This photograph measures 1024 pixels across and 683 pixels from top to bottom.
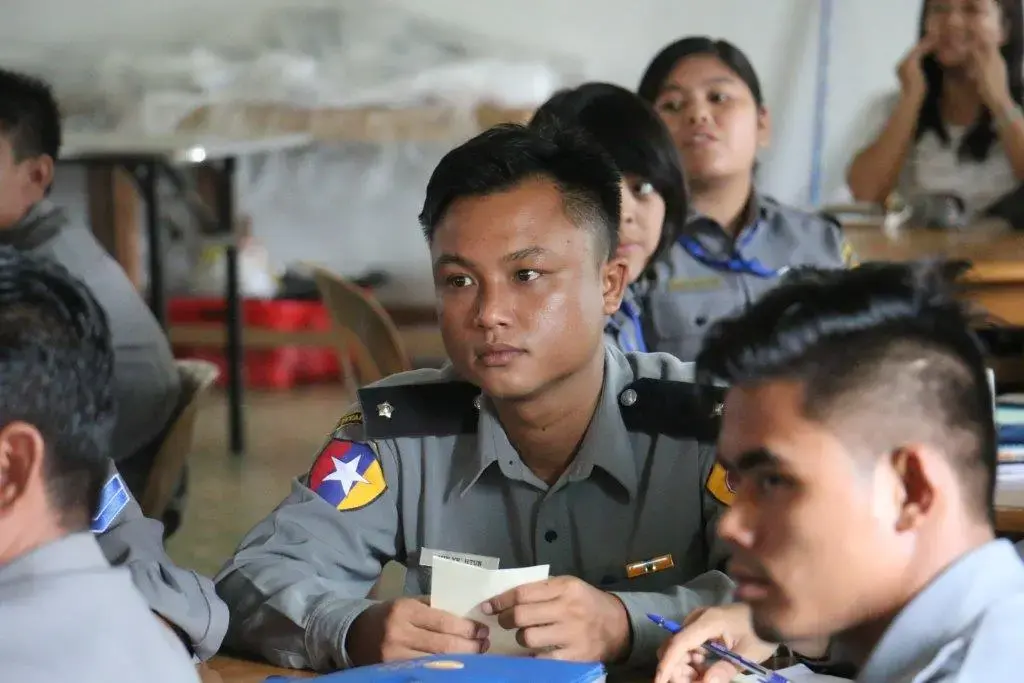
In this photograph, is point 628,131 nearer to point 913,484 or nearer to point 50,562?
point 913,484

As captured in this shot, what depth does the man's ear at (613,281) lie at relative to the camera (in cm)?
174

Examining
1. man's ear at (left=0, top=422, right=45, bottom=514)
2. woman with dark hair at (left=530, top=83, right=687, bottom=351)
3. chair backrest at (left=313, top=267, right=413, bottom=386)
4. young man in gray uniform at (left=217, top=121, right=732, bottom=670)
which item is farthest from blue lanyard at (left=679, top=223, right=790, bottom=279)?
man's ear at (left=0, top=422, right=45, bottom=514)

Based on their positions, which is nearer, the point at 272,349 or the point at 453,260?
the point at 453,260

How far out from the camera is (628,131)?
235 centimetres

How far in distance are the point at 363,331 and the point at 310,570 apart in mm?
1190

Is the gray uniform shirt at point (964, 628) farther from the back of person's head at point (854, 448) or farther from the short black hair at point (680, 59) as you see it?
the short black hair at point (680, 59)

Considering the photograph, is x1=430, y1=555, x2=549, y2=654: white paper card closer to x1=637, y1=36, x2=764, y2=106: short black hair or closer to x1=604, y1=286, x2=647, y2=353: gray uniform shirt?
x1=604, y1=286, x2=647, y2=353: gray uniform shirt

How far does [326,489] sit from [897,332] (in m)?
0.76

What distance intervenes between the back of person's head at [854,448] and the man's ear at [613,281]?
2.23ft

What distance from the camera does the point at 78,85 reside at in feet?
18.8

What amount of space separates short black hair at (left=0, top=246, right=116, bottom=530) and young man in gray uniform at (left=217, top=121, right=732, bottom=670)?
430 millimetres

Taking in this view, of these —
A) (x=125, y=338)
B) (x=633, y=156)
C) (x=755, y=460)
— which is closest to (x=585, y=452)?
(x=755, y=460)

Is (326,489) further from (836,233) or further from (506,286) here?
(836,233)

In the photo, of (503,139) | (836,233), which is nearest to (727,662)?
(503,139)
